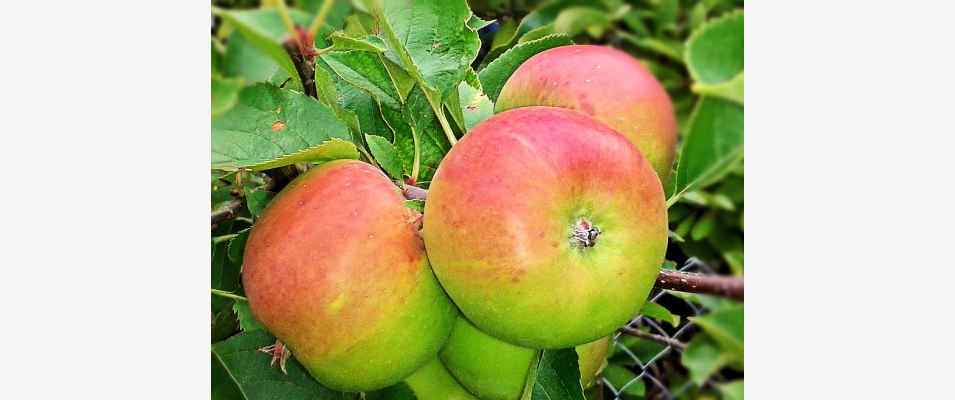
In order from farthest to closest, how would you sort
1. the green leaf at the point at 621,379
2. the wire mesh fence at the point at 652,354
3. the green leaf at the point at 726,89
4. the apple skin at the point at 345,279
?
the green leaf at the point at 621,379
the wire mesh fence at the point at 652,354
the apple skin at the point at 345,279
the green leaf at the point at 726,89

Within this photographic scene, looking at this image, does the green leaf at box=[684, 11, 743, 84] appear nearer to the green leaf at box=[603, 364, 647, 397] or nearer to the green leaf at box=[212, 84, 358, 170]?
the green leaf at box=[212, 84, 358, 170]

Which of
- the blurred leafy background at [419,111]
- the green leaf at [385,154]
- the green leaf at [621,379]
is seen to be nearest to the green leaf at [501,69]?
the blurred leafy background at [419,111]

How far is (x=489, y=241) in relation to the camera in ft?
1.47

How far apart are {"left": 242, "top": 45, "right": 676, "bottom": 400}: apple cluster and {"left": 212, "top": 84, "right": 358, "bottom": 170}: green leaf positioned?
0.02 m

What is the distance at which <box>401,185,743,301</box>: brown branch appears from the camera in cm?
49

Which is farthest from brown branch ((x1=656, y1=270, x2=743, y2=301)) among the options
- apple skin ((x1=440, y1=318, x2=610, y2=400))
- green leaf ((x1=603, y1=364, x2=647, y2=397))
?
green leaf ((x1=603, y1=364, x2=647, y2=397))

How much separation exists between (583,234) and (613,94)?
0.13 metres

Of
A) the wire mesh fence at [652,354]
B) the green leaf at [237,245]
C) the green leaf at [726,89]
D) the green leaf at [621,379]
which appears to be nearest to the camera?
the green leaf at [726,89]

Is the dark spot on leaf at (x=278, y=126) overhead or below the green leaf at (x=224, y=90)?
below

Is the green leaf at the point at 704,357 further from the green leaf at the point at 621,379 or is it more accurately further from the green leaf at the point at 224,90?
the green leaf at the point at 621,379

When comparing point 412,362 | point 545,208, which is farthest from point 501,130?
point 412,362

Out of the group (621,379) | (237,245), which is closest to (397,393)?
(237,245)

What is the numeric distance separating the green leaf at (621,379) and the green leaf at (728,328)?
578mm

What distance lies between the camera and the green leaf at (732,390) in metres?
0.48
